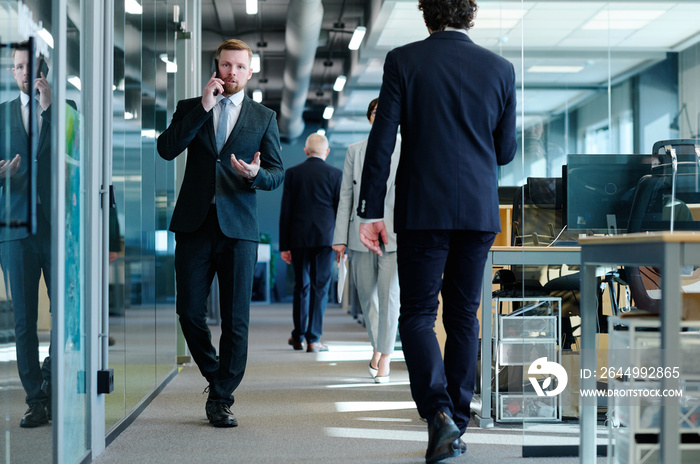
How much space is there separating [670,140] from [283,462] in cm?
222

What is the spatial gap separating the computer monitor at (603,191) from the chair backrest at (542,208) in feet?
0.78

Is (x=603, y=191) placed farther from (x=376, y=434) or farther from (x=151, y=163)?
(x=151, y=163)

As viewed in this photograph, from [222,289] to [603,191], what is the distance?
1.67 meters

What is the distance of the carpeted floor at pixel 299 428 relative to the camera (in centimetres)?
299

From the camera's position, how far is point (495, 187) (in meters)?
2.86

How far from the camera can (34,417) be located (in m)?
2.28

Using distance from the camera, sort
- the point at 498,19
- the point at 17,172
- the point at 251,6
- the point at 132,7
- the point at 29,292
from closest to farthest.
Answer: the point at 17,172 → the point at 29,292 → the point at 132,7 → the point at 498,19 → the point at 251,6

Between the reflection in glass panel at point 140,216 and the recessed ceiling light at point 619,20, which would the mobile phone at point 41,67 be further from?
the recessed ceiling light at point 619,20

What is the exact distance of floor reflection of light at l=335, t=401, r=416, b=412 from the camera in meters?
4.04

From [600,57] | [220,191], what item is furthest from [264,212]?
[220,191]

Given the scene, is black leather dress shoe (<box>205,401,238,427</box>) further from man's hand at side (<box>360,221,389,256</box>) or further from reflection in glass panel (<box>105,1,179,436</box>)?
man's hand at side (<box>360,221,389,256</box>)

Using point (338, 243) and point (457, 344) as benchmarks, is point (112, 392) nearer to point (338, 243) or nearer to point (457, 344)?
point (457, 344)

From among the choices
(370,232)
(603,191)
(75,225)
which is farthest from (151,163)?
(603,191)

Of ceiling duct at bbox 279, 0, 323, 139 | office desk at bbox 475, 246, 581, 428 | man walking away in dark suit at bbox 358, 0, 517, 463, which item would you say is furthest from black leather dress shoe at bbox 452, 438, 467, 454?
ceiling duct at bbox 279, 0, 323, 139
